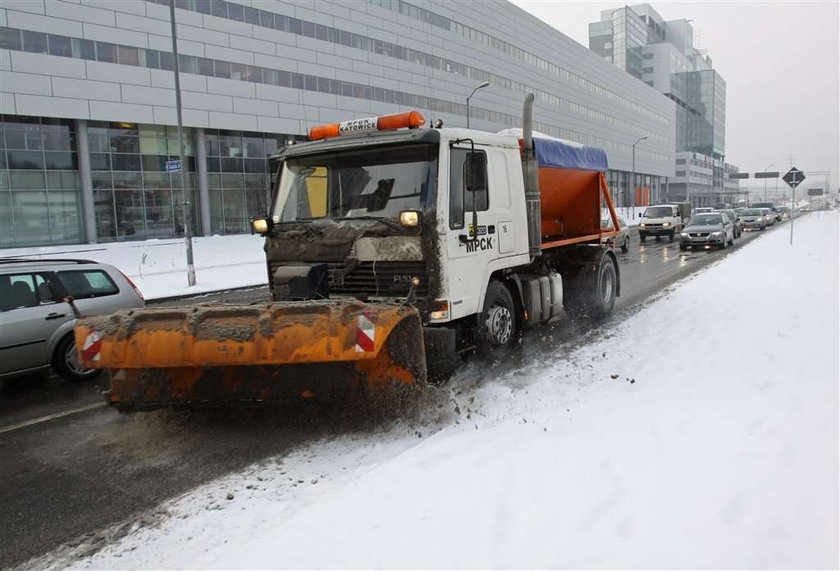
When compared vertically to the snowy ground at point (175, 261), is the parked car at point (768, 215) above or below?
above

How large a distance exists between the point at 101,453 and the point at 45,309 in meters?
2.81

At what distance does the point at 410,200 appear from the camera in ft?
19.4

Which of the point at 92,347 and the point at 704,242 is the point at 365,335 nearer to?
the point at 92,347

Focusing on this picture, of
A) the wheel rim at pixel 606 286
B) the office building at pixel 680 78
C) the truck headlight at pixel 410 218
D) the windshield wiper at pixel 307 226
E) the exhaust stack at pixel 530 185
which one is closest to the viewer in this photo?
the truck headlight at pixel 410 218

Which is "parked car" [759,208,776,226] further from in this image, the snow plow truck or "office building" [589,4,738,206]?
"office building" [589,4,738,206]

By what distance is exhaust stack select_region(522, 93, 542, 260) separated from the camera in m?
7.48

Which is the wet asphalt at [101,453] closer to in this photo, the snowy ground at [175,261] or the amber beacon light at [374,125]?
the amber beacon light at [374,125]

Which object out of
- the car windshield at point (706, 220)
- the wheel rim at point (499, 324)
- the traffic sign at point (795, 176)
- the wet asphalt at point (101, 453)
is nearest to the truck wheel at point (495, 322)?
the wheel rim at point (499, 324)

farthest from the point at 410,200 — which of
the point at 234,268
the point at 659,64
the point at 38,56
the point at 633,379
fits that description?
the point at 659,64

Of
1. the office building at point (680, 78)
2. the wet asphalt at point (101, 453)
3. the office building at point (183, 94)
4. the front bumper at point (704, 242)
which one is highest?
the office building at point (680, 78)

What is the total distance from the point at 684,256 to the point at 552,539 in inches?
850

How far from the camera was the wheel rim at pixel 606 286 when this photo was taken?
10453 mm

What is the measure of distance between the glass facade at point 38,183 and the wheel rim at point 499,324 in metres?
35.0

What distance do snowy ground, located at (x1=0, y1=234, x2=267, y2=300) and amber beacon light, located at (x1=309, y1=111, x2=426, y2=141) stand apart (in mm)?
10620
